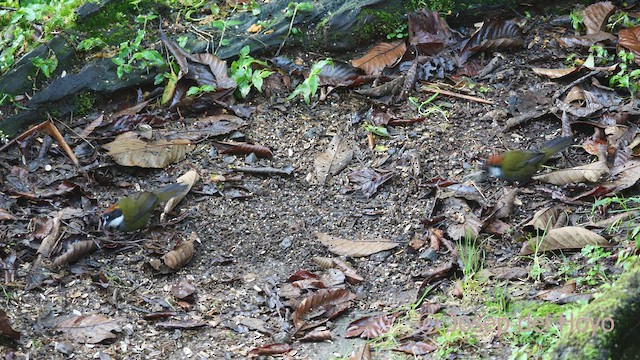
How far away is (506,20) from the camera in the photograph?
5.64m

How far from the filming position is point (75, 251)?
4.25m

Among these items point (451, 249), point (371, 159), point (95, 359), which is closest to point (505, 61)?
point (371, 159)

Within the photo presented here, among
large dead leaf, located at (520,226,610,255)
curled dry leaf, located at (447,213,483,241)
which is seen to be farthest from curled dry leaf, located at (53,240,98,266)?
large dead leaf, located at (520,226,610,255)

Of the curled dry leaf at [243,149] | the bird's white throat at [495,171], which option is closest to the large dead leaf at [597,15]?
the bird's white throat at [495,171]

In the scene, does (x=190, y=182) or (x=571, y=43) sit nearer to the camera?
(x=190, y=182)

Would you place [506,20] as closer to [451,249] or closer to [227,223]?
[451,249]

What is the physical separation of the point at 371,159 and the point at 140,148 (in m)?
1.57

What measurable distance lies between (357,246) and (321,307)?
0.54 metres

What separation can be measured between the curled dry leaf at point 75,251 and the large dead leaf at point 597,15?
3.84 meters

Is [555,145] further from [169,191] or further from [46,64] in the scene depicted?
[46,64]

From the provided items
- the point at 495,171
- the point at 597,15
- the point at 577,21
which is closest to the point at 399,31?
the point at 577,21

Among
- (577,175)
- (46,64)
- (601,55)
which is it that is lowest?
(577,175)

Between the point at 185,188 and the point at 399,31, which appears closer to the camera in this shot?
the point at 185,188

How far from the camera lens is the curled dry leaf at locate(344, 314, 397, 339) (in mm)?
3627
